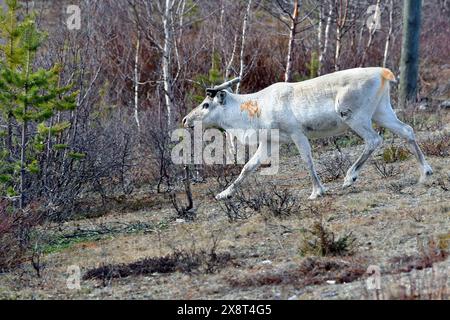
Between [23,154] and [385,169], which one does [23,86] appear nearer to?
[23,154]

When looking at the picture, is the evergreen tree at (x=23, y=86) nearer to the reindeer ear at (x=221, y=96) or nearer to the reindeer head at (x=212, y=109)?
the reindeer head at (x=212, y=109)

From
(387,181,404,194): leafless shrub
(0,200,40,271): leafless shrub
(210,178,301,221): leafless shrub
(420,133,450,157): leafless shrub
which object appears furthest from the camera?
(420,133,450,157): leafless shrub

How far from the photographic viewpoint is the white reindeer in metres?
13.2

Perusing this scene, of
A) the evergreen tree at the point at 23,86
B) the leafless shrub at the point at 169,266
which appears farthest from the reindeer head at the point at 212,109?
the leafless shrub at the point at 169,266

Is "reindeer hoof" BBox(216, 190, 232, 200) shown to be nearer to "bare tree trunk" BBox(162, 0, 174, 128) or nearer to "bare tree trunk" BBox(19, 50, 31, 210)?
"bare tree trunk" BBox(19, 50, 31, 210)

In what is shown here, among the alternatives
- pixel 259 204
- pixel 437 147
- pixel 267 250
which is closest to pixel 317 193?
pixel 259 204

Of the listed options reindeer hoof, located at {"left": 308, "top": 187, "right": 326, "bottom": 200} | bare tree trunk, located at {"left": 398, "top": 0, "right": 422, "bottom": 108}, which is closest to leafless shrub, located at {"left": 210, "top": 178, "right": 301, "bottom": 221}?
reindeer hoof, located at {"left": 308, "top": 187, "right": 326, "bottom": 200}

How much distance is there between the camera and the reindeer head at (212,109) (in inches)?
568

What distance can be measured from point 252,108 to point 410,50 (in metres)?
8.95

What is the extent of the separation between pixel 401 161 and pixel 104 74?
341 inches

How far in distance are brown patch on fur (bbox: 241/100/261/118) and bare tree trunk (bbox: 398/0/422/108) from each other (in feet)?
26.5

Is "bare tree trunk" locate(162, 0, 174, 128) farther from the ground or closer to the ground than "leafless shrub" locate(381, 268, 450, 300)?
farther from the ground
